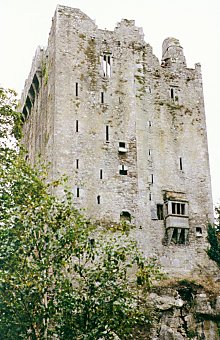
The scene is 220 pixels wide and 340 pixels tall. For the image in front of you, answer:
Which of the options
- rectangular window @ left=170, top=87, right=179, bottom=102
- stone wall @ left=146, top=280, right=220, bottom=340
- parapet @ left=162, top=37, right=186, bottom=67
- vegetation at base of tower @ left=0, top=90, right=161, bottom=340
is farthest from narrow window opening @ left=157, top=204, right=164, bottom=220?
vegetation at base of tower @ left=0, top=90, right=161, bottom=340

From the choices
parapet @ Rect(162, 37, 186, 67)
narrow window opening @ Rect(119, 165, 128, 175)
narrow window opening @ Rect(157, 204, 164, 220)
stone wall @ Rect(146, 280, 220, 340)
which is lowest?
stone wall @ Rect(146, 280, 220, 340)

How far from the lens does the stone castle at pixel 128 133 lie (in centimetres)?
4338

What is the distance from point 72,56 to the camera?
152ft

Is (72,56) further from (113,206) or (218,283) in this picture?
(218,283)

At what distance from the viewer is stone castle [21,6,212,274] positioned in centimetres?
4338

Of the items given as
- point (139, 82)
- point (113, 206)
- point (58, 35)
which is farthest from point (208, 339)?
point (58, 35)

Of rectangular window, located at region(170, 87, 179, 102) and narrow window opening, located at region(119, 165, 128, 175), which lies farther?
rectangular window, located at region(170, 87, 179, 102)

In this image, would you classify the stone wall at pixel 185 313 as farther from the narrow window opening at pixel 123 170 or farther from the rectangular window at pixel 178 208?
the narrow window opening at pixel 123 170

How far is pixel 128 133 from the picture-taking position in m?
45.7

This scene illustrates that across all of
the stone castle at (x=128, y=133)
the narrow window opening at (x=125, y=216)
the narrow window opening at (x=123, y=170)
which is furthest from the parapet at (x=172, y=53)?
the narrow window opening at (x=125, y=216)

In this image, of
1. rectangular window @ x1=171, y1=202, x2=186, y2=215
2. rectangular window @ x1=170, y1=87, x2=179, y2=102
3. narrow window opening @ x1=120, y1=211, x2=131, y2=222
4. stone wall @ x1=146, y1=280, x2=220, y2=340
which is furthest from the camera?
rectangular window @ x1=170, y1=87, x2=179, y2=102

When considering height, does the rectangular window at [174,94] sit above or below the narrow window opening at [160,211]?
above

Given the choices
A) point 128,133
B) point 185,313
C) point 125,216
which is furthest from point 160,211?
point 185,313

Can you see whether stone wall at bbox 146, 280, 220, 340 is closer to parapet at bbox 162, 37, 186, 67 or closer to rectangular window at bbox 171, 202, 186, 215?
rectangular window at bbox 171, 202, 186, 215
